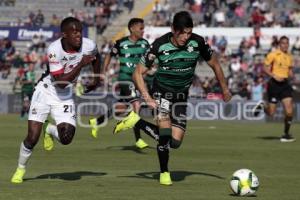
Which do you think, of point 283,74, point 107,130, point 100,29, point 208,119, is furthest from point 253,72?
point 283,74

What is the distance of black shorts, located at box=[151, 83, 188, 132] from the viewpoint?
12.7 meters

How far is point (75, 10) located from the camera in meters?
46.4

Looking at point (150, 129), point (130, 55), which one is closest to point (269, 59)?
point (130, 55)

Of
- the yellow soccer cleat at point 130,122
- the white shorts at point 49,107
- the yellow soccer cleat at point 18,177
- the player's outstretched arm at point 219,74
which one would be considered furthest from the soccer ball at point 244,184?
the yellow soccer cleat at point 130,122

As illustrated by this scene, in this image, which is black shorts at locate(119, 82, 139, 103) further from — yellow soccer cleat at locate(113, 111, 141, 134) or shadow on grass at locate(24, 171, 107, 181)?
shadow on grass at locate(24, 171, 107, 181)

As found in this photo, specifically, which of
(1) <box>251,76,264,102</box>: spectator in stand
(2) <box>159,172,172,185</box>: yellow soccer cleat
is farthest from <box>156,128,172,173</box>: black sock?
(1) <box>251,76,264,102</box>: spectator in stand

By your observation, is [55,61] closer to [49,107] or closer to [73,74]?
[73,74]

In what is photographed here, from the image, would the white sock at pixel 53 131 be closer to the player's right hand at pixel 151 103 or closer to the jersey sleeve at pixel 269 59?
the player's right hand at pixel 151 103

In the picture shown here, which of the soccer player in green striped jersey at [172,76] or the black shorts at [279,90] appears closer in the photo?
the soccer player in green striped jersey at [172,76]

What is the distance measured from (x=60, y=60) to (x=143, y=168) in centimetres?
327

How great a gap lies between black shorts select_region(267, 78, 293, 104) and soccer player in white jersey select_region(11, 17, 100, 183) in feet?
33.9

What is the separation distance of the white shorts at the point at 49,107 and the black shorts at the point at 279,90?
10.7 metres

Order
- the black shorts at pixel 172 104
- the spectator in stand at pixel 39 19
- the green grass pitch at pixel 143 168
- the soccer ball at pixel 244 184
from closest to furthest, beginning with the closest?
1. the soccer ball at pixel 244 184
2. the green grass pitch at pixel 143 168
3. the black shorts at pixel 172 104
4. the spectator in stand at pixel 39 19

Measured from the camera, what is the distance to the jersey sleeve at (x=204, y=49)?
12.5m
